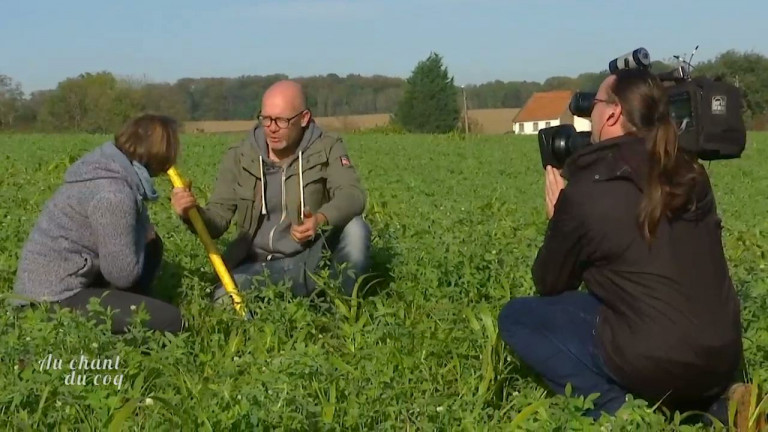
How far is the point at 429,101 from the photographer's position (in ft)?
268

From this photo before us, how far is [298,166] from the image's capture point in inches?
229

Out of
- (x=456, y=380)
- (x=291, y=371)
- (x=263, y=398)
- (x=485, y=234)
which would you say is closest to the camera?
(x=263, y=398)

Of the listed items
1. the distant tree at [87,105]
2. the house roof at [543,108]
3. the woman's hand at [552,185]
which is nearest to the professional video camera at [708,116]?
the woman's hand at [552,185]

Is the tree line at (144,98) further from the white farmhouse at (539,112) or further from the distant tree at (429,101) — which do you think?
the white farmhouse at (539,112)

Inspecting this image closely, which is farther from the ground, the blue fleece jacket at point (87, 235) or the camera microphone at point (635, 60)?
the camera microphone at point (635, 60)

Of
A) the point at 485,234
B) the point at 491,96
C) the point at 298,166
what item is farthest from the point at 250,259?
the point at 491,96

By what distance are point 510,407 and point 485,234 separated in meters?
3.13

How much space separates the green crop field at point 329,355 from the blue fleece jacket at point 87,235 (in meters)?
0.31

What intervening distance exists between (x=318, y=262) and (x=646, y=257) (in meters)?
2.28

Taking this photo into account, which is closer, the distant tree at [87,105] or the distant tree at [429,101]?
the distant tree at [87,105]

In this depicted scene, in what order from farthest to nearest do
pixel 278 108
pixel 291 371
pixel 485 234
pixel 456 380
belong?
pixel 485 234, pixel 278 108, pixel 456 380, pixel 291 371

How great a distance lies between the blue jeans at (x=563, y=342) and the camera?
3900 millimetres

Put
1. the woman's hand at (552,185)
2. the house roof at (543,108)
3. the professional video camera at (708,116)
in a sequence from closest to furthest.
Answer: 1. the professional video camera at (708,116)
2. the woman's hand at (552,185)
3. the house roof at (543,108)

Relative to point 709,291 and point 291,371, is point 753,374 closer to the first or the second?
Result: point 709,291
